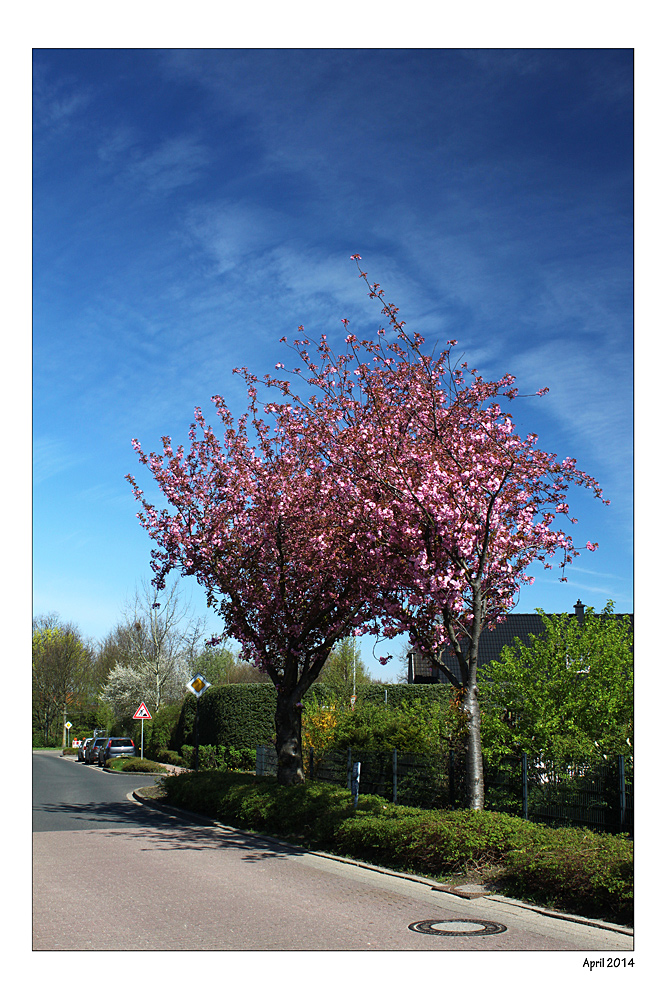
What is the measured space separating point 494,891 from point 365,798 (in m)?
4.34

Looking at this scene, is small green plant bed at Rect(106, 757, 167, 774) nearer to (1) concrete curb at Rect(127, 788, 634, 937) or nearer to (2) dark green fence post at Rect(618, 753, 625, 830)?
(1) concrete curb at Rect(127, 788, 634, 937)

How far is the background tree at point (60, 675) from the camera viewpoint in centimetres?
5769

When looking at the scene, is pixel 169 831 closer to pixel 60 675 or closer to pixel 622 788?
pixel 622 788

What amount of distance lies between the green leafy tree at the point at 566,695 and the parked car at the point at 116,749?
93.4 feet

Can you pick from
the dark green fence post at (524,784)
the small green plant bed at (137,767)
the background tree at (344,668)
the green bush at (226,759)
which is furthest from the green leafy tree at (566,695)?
the background tree at (344,668)

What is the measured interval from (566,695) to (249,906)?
6.56 meters

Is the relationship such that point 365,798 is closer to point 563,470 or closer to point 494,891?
point 494,891

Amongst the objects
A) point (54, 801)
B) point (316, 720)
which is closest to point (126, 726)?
point (54, 801)

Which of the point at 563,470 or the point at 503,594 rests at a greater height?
the point at 563,470

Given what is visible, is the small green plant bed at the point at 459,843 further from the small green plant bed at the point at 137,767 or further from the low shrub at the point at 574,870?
the small green plant bed at the point at 137,767

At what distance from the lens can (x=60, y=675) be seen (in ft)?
190
